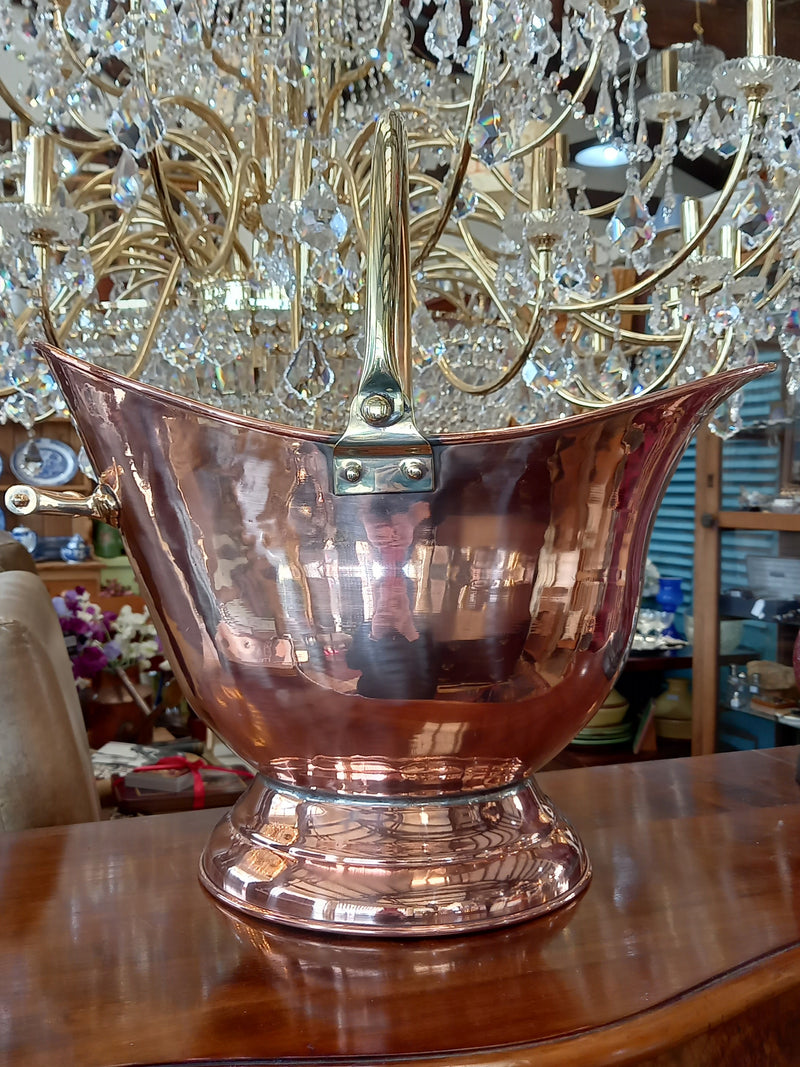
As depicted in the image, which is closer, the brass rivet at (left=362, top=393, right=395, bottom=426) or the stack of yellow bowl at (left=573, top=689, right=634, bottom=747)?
the brass rivet at (left=362, top=393, right=395, bottom=426)

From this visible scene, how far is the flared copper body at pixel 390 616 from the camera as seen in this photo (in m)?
0.30

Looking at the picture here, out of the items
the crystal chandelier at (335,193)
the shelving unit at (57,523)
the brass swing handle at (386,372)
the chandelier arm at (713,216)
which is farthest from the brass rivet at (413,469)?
the shelving unit at (57,523)

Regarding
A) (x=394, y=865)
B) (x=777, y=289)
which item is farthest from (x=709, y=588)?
(x=394, y=865)

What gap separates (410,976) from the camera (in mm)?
290

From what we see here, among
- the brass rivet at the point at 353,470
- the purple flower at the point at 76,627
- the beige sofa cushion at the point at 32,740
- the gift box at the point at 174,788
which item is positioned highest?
the brass rivet at the point at 353,470

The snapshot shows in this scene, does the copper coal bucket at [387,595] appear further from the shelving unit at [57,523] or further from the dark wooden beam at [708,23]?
the shelving unit at [57,523]

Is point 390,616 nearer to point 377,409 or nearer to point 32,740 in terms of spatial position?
point 377,409

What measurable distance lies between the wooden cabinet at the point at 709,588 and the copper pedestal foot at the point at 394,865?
202cm

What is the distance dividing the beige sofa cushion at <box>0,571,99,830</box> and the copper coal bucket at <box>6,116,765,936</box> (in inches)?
13.7

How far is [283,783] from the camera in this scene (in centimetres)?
34

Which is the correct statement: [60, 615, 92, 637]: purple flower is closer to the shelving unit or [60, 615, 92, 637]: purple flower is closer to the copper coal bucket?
the copper coal bucket

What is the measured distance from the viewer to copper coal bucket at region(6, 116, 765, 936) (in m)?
0.29

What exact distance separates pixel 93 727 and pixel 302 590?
1673 millimetres

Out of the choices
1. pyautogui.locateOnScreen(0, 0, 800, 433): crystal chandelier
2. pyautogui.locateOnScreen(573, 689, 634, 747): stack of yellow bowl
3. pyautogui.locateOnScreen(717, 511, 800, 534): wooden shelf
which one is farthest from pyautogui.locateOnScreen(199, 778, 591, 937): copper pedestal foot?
pyautogui.locateOnScreen(573, 689, 634, 747): stack of yellow bowl
